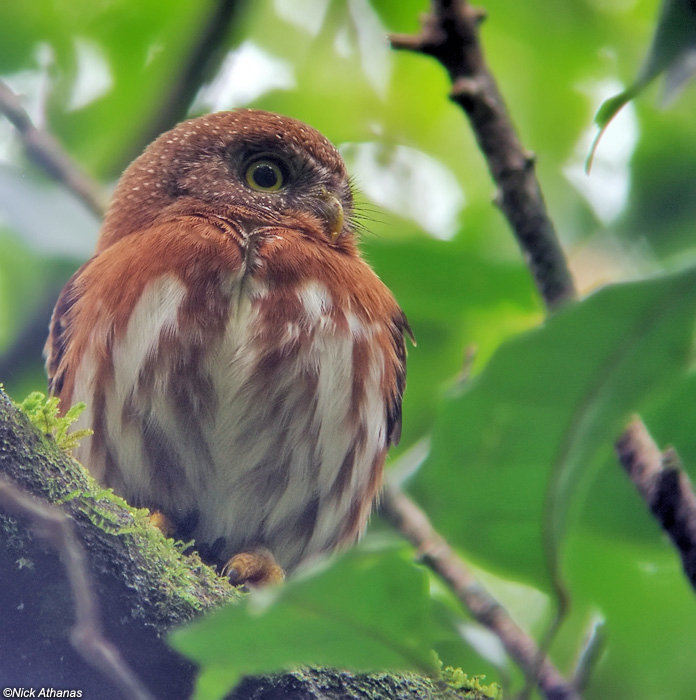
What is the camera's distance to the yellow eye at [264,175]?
3631 mm

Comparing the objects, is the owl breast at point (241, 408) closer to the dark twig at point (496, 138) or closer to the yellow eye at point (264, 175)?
the yellow eye at point (264, 175)

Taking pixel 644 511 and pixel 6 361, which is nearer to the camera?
pixel 644 511

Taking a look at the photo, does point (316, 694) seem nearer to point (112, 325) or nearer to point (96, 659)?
Result: point (96, 659)

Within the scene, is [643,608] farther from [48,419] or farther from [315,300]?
[48,419]

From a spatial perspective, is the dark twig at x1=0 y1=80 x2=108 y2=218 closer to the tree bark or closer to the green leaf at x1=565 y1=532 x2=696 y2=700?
the tree bark

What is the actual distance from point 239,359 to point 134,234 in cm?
73

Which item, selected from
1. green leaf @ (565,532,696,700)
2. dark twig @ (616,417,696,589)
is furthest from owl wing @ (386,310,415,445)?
dark twig @ (616,417,696,589)

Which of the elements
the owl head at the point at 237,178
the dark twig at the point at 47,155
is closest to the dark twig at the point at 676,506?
the owl head at the point at 237,178

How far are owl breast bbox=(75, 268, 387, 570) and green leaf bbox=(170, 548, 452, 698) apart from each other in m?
1.35

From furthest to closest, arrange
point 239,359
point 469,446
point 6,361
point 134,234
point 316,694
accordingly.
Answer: point 6,361 < point 134,234 < point 239,359 < point 316,694 < point 469,446

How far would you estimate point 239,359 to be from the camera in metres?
2.88

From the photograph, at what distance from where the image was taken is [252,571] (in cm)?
302

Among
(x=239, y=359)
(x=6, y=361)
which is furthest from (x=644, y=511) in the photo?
(x=6, y=361)

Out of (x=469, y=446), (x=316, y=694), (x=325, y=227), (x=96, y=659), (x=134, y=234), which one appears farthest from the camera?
(x=325, y=227)
